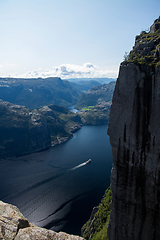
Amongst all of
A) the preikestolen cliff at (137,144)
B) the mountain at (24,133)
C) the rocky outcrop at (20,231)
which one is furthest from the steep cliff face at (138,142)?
the mountain at (24,133)

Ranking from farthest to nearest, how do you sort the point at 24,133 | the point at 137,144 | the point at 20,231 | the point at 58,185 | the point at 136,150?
the point at 24,133 → the point at 58,185 → the point at 136,150 → the point at 137,144 → the point at 20,231

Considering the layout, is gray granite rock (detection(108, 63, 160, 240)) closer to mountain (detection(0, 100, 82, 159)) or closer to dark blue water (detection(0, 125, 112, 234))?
dark blue water (detection(0, 125, 112, 234))

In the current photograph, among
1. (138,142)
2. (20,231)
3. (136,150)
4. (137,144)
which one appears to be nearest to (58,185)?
(136,150)

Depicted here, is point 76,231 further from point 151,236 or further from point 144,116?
point 144,116

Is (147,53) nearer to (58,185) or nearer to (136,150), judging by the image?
(136,150)

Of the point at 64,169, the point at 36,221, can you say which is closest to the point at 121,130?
the point at 36,221
